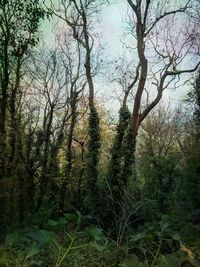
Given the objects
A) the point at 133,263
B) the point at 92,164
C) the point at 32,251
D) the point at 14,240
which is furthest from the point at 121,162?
the point at 32,251

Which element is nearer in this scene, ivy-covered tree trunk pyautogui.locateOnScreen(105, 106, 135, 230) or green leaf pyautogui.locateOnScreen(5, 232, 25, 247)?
green leaf pyautogui.locateOnScreen(5, 232, 25, 247)

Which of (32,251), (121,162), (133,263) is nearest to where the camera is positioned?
(32,251)

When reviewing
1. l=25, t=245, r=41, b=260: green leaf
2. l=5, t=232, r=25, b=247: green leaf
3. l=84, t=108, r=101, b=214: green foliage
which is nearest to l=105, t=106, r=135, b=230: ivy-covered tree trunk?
l=84, t=108, r=101, b=214: green foliage

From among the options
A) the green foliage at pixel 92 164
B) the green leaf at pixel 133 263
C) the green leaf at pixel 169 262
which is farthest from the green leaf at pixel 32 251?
the green foliage at pixel 92 164

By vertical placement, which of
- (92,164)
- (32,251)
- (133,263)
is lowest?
(133,263)

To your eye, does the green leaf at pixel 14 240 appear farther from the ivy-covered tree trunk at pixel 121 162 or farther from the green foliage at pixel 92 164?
the green foliage at pixel 92 164

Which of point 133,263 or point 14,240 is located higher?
point 14,240

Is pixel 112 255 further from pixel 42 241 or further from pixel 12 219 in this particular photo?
pixel 12 219

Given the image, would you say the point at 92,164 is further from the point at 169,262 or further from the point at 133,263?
the point at 169,262

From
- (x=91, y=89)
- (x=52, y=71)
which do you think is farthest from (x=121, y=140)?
(x=52, y=71)

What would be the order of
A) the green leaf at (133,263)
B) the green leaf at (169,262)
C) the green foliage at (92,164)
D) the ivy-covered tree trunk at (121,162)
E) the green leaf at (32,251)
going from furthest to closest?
the green foliage at (92,164)
the ivy-covered tree trunk at (121,162)
the green leaf at (133,263)
the green leaf at (169,262)
the green leaf at (32,251)

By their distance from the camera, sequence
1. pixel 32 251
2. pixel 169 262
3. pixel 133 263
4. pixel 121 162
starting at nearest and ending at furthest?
pixel 32 251 → pixel 169 262 → pixel 133 263 → pixel 121 162

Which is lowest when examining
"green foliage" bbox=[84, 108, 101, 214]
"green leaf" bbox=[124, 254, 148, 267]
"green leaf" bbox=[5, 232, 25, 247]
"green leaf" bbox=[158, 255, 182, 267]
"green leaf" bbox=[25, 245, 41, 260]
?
"green leaf" bbox=[124, 254, 148, 267]

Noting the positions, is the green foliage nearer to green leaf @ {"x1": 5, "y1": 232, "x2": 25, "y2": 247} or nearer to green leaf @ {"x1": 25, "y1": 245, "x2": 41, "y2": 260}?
green leaf @ {"x1": 5, "y1": 232, "x2": 25, "y2": 247}
